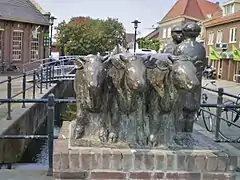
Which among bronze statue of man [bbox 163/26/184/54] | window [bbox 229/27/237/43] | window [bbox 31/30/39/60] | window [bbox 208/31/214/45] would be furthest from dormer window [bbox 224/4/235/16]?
bronze statue of man [bbox 163/26/184/54]

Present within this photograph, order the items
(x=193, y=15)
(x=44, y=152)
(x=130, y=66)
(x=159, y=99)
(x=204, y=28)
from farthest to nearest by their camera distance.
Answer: (x=193, y=15)
(x=204, y=28)
(x=44, y=152)
(x=159, y=99)
(x=130, y=66)

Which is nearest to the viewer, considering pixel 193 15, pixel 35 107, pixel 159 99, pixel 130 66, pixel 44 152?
pixel 130 66

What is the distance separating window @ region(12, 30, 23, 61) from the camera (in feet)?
110

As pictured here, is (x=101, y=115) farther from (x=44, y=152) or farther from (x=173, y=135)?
(x=44, y=152)

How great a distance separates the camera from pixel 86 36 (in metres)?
52.6

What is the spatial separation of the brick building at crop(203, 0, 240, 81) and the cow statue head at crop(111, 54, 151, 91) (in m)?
32.0

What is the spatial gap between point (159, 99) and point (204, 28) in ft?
144

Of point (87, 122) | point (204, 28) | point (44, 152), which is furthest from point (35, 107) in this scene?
point (204, 28)

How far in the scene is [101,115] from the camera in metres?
4.05

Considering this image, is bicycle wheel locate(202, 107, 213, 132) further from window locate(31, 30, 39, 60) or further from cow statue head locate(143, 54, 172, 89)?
window locate(31, 30, 39, 60)

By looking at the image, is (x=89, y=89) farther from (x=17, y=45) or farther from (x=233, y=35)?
(x=233, y=35)

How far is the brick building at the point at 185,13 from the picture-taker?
62.9 m

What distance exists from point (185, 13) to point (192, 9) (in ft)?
11.5

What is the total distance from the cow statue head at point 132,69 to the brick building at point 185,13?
58.4 meters
